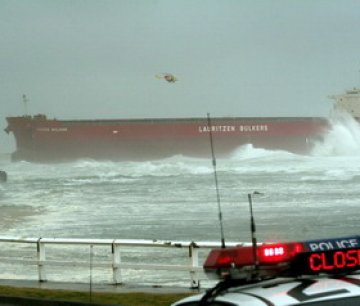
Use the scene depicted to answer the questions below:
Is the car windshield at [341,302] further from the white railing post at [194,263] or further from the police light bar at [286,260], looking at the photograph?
the white railing post at [194,263]

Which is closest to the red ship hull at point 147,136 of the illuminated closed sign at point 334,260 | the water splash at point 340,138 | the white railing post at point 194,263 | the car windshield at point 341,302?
the water splash at point 340,138

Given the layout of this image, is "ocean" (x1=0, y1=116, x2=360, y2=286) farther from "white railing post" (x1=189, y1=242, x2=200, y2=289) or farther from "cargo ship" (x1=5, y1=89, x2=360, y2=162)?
"white railing post" (x1=189, y1=242, x2=200, y2=289)

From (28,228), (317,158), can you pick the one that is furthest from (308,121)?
(28,228)

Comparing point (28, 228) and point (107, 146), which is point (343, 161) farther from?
point (28, 228)

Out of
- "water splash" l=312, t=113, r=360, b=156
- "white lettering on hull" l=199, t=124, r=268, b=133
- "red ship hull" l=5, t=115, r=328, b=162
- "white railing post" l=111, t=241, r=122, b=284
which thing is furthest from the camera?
"water splash" l=312, t=113, r=360, b=156

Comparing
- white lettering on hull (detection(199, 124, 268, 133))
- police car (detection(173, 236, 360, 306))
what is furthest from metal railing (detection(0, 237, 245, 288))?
white lettering on hull (detection(199, 124, 268, 133))

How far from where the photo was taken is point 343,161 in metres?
75.3

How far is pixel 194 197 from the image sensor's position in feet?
129

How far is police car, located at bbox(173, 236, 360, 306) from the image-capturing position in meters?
2.59

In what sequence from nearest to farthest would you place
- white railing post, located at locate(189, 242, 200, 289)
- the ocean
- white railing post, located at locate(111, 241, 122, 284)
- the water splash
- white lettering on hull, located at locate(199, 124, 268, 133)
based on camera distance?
white railing post, located at locate(189, 242, 200, 289) < white railing post, located at locate(111, 241, 122, 284) < the ocean < white lettering on hull, located at locate(199, 124, 268, 133) < the water splash

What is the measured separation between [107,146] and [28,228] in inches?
1944

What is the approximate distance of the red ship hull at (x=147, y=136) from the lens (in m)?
71.4

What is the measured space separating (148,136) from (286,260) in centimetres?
6964

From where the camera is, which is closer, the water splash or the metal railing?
the metal railing
